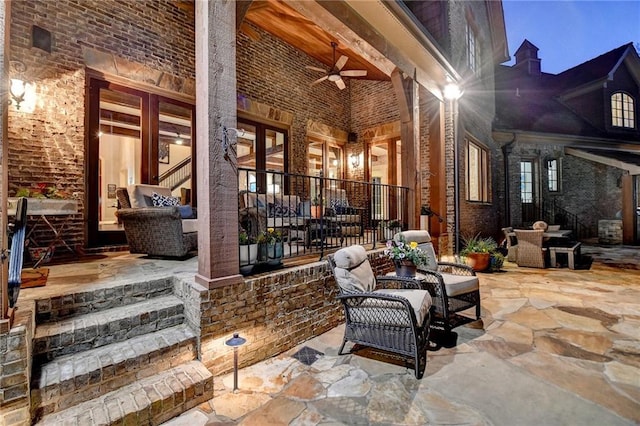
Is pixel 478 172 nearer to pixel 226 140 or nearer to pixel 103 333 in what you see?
pixel 226 140

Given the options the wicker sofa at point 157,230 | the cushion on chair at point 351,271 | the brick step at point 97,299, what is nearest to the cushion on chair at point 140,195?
the wicker sofa at point 157,230

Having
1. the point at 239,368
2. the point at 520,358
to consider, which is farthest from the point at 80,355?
the point at 520,358

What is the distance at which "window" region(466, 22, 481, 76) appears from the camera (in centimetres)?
782

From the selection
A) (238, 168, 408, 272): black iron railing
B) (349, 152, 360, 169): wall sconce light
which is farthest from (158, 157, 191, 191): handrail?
(349, 152, 360, 169): wall sconce light

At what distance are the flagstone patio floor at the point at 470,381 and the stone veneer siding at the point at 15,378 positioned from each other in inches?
28.3

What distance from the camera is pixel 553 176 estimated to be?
1039 centimetres

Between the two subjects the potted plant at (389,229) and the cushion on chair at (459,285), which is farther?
the potted plant at (389,229)

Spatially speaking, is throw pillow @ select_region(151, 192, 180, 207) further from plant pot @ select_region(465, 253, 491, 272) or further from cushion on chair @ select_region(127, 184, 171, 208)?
plant pot @ select_region(465, 253, 491, 272)

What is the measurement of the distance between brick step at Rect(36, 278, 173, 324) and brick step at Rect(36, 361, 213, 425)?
692 mm

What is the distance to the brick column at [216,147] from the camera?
7.61ft

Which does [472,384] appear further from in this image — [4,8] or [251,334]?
[4,8]

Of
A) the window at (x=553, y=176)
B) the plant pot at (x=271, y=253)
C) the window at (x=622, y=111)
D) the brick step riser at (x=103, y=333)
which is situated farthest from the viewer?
the window at (x=622, y=111)

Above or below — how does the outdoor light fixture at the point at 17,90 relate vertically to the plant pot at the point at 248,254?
above

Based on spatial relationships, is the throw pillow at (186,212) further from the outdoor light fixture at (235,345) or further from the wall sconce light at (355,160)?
the wall sconce light at (355,160)
